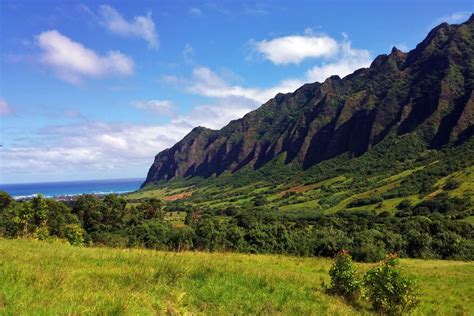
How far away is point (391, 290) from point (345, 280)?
204 centimetres

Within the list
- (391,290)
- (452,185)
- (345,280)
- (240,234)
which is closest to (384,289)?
(391,290)

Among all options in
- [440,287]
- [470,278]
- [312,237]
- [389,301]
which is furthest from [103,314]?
[312,237]

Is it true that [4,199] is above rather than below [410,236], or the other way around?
above

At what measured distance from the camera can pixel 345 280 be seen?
16.5 m

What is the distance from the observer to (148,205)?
13225cm

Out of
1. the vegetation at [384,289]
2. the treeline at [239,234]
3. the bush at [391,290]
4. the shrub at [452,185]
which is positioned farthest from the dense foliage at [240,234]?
the shrub at [452,185]

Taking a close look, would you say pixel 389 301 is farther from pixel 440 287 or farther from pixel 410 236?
pixel 410 236

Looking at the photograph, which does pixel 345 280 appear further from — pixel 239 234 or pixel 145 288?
pixel 239 234

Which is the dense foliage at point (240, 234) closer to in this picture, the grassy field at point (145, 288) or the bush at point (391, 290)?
the grassy field at point (145, 288)

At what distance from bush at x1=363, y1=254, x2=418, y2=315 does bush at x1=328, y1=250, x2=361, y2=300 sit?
37.3 inches

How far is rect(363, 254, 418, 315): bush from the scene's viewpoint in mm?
14922

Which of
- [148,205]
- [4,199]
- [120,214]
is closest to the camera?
[4,199]

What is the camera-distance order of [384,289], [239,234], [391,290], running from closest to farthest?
[391,290]
[384,289]
[239,234]

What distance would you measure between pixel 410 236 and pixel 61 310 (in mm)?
84642
